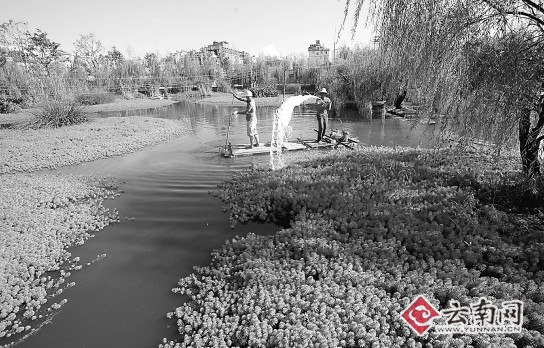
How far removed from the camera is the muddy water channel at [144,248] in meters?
4.75

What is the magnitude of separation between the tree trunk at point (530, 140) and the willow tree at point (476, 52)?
4cm

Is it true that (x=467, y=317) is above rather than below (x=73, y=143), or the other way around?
below

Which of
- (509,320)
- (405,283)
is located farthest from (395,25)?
(509,320)

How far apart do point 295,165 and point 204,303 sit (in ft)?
23.2

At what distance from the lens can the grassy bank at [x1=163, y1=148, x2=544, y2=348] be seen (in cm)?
410

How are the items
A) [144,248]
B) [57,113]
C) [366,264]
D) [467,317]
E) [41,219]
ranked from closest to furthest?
1. [467,317]
2. [366,264]
3. [144,248]
4. [41,219]
5. [57,113]

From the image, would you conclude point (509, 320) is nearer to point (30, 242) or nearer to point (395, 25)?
point (395, 25)

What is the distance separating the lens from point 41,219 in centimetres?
802

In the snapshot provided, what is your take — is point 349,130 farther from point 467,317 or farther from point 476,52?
point 467,317

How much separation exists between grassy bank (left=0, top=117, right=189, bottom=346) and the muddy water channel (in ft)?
1.08

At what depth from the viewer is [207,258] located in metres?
6.53

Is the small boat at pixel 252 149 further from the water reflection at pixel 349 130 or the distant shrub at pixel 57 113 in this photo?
the distant shrub at pixel 57 113

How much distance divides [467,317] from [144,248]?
6.08 metres

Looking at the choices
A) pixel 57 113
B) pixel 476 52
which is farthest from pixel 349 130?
pixel 57 113
